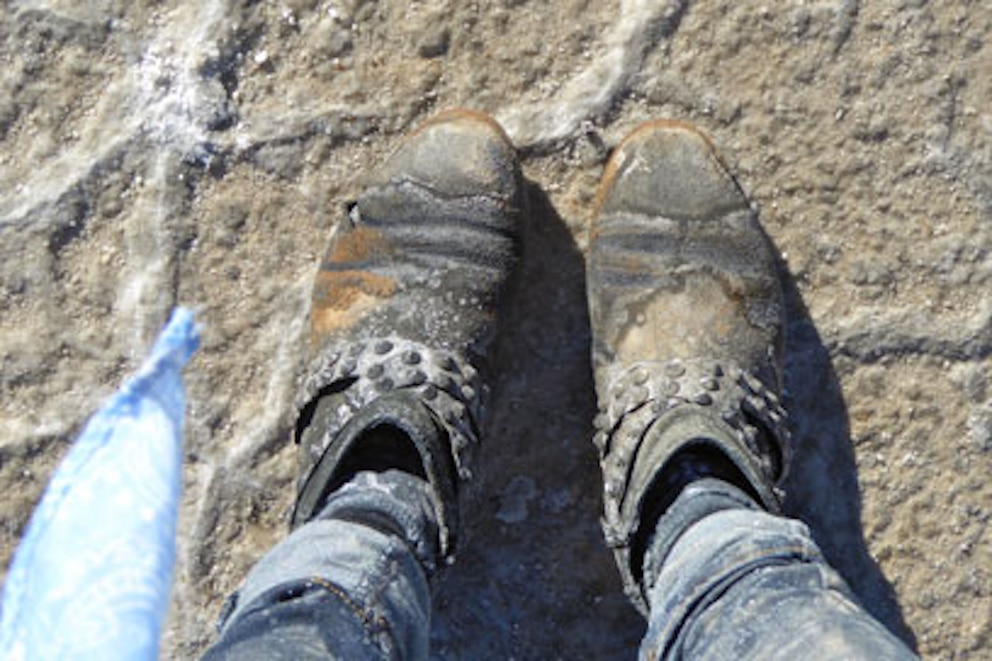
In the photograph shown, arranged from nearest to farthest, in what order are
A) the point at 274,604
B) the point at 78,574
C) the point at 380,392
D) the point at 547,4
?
the point at 274,604 → the point at 380,392 → the point at 547,4 → the point at 78,574

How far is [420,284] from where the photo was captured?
1808 millimetres

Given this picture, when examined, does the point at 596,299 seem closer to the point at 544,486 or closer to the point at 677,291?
the point at 677,291

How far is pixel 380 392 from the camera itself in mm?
1674

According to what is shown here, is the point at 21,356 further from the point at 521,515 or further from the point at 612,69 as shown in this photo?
the point at 612,69


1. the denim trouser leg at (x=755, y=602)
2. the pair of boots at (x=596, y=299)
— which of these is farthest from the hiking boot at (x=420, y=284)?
the denim trouser leg at (x=755, y=602)

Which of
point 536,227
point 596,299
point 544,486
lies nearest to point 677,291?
point 596,299

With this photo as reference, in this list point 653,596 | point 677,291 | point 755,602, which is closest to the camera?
point 755,602

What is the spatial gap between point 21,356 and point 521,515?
922 mm

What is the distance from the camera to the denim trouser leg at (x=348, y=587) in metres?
1.24

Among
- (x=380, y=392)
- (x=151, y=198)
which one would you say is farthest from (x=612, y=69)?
(x=151, y=198)

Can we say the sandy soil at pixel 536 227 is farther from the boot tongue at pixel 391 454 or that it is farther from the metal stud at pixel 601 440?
the boot tongue at pixel 391 454

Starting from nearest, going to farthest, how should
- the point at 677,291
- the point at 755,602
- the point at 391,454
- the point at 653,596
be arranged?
the point at 755,602
the point at 653,596
the point at 391,454
the point at 677,291

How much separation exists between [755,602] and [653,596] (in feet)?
0.72

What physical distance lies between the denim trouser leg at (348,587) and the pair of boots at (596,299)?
0.12 meters
